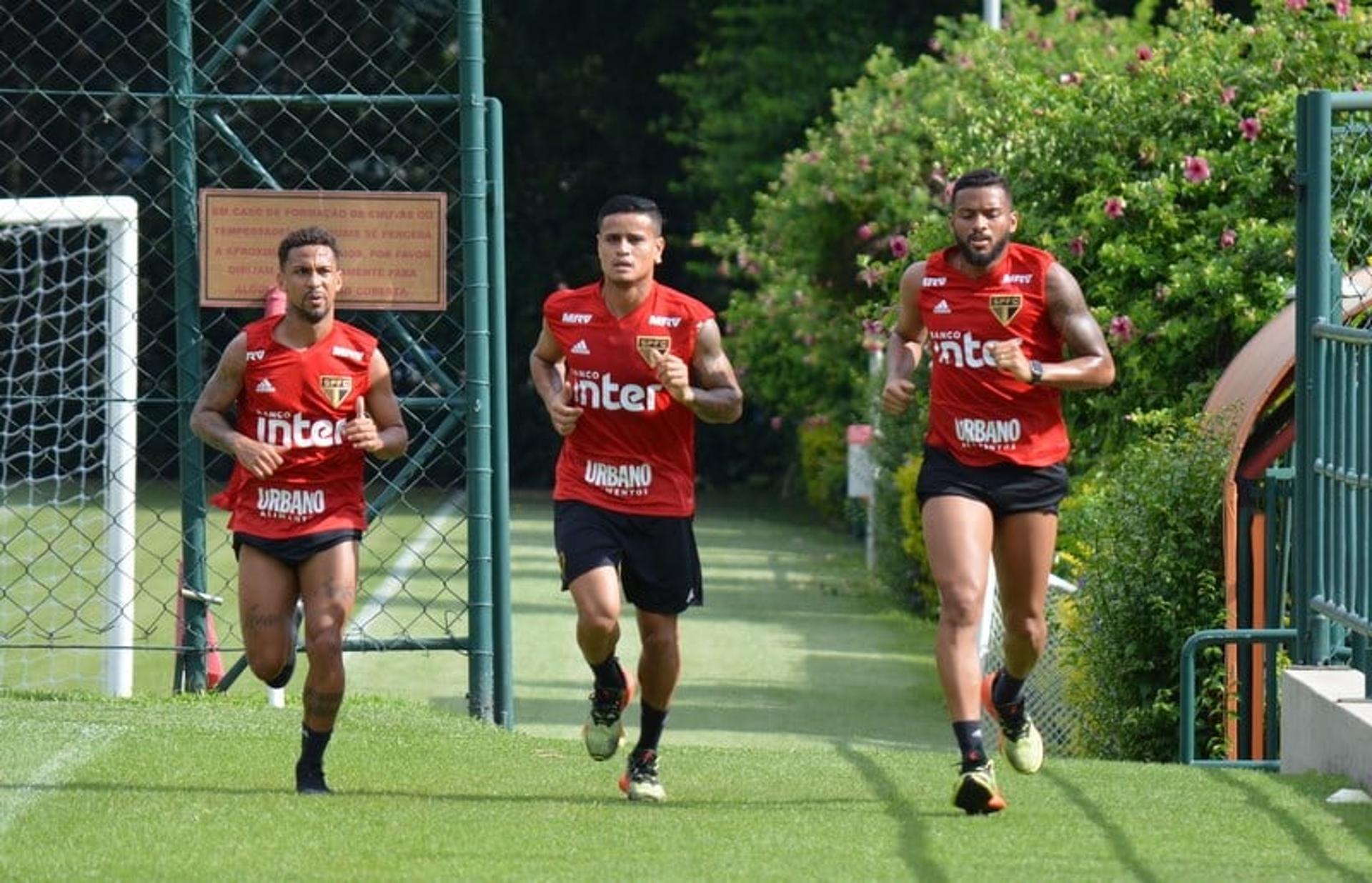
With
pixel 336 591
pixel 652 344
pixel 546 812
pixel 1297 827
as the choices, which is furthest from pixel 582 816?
pixel 1297 827

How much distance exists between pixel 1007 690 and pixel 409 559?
16.2m

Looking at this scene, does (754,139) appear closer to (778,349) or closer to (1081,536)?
(778,349)

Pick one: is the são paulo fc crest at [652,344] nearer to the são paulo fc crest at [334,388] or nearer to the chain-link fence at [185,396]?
the são paulo fc crest at [334,388]

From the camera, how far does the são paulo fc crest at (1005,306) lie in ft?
28.0

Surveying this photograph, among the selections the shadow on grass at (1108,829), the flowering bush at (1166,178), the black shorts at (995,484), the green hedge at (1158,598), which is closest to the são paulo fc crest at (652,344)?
the black shorts at (995,484)

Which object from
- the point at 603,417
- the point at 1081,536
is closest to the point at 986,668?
the point at 1081,536

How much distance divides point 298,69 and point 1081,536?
28426 millimetres

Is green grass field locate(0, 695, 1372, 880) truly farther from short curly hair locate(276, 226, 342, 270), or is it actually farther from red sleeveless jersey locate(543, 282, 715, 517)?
short curly hair locate(276, 226, 342, 270)

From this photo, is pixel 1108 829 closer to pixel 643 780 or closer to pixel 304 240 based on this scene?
pixel 643 780

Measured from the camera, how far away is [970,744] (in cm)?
827

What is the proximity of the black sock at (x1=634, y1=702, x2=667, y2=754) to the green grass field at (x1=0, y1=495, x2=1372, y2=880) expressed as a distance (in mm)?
199

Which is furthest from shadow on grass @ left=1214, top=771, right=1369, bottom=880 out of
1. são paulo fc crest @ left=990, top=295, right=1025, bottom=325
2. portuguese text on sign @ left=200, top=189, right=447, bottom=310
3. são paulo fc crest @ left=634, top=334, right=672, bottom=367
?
portuguese text on sign @ left=200, top=189, right=447, bottom=310

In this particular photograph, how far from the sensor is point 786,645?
63.6 ft

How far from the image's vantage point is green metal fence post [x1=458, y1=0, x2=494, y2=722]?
1109 cm
